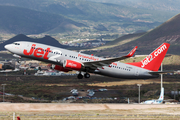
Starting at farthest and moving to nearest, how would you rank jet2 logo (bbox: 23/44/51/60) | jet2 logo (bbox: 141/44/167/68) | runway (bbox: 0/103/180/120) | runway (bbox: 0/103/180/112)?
1. jet2 logo (bbox: 141/44/167/68)
2. runway (bbox: 0/103/180/112)
3. jet2 logo (bbox: 23/44/51/60)
4. runway (bbox: 0/103/180/120)

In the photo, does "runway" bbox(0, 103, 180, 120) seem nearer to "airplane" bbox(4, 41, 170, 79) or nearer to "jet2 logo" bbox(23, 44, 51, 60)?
"airplane" bbox(4, 41, 170, 79)

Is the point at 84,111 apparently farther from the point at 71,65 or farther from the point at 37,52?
the point at 37,52

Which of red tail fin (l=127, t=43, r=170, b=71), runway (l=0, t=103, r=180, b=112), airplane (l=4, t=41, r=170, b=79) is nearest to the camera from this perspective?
airplane (l=4, t=41, r=170, b=79)

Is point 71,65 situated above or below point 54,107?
above

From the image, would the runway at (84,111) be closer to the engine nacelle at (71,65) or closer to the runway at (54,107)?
the runway at (54,107)

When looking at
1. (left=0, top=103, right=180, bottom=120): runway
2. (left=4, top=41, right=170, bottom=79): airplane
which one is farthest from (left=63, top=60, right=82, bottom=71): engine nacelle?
(left=0, top=103, right=180, bottom=120): runway

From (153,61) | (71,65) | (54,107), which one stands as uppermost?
(153,61)

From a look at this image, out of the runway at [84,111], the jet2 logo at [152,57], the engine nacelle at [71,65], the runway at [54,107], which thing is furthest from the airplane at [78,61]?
the runway at [84,111]

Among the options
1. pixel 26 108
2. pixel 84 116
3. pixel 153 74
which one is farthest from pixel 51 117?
pixel 153 74

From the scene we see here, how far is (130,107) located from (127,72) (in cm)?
749

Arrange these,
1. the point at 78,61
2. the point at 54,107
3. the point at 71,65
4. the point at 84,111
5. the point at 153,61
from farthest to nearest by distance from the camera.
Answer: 1. the point at 153,61
2. the point at 54,107
3. the point at 78,61
4. the point at 71,65
5. the point at 84,111

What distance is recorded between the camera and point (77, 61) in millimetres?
59312

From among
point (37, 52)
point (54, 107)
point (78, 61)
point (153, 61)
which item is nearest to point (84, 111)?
point (54, 107)

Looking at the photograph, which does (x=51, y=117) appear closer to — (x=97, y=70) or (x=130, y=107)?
(x=97, y=70)
